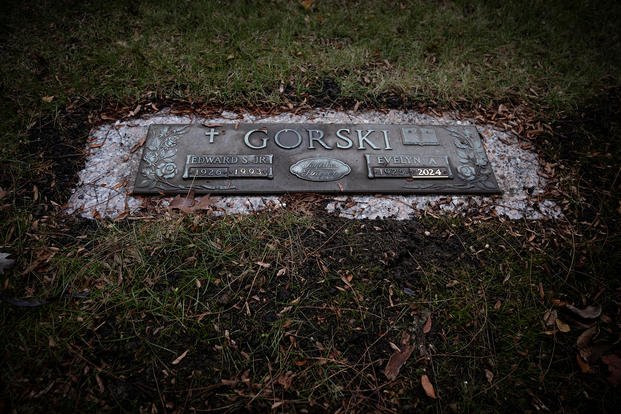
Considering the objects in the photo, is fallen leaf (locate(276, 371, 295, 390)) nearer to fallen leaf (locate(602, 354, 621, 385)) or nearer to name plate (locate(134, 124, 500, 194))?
name plate (locate(134, 124, 500, 194))

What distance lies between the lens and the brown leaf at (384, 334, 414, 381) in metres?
1.91

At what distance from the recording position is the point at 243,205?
2.47m

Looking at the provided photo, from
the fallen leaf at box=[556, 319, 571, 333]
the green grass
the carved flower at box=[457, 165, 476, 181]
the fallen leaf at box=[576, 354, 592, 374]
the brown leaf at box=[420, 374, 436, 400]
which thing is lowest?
the brown leaf at box=[420, 374, 436, 400]

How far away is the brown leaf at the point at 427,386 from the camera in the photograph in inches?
72.7

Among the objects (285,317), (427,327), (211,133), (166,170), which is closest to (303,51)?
(211,133)

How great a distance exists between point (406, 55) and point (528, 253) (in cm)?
221

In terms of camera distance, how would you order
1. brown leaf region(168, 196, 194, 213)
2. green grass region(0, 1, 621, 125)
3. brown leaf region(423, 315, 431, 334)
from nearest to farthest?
brown leaf region(423, 315, 431, 334)
brown leaf region(168, 196, 194, 213)
green grass region(0, 1, 621, 125)

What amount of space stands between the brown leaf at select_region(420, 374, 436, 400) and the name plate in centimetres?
120

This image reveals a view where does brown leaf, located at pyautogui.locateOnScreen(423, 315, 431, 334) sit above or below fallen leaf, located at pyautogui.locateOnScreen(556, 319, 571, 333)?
below

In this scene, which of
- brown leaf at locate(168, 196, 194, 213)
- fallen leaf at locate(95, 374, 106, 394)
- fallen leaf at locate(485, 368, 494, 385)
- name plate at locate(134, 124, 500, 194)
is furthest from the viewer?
name plate at locate(134, 124, 500, 194)

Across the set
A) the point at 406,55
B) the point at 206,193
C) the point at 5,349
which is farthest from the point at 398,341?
the point at 406,55

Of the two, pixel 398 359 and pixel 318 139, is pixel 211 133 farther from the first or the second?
pixel 398 359

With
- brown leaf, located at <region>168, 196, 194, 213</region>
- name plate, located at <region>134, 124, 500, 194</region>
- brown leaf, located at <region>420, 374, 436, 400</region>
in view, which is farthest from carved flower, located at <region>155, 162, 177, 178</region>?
brown leaf, located at <region>420, 374, 436, 400</region>

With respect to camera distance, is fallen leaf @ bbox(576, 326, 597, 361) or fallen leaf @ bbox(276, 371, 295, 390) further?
fallen leaf @ bbox(576, 326, 597, 361)
